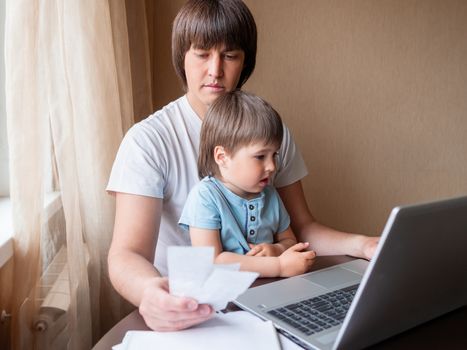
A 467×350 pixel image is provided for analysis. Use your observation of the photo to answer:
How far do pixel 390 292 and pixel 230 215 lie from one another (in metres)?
0.54

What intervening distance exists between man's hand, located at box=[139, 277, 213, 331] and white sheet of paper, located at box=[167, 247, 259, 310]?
0.02 metres

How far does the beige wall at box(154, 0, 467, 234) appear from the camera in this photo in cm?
242

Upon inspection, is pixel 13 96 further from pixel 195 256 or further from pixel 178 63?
pixel 195 256

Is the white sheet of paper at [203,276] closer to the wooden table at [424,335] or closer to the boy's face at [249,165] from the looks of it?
the wooden table at [424,335]

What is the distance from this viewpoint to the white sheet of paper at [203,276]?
0.70 metres

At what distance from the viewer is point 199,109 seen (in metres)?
1.45

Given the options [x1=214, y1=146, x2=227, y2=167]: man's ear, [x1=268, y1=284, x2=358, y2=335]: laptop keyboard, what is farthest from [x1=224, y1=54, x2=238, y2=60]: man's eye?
[x1=268, y1=284, x2=358, y2=335]: laptop keyboard

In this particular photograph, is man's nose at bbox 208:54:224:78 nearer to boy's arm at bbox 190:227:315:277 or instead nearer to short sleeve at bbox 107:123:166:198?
short sleeve at bbox 107:123:166:198

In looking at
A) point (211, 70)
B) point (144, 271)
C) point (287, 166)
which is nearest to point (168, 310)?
point (144, 271)

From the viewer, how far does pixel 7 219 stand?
1273 millimetres

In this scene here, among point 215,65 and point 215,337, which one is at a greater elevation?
point 215,65

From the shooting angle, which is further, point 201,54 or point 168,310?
point 201,54

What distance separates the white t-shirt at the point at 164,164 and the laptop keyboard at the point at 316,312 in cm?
50

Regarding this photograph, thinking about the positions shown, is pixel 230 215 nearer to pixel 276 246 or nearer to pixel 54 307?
pixel 276 246
